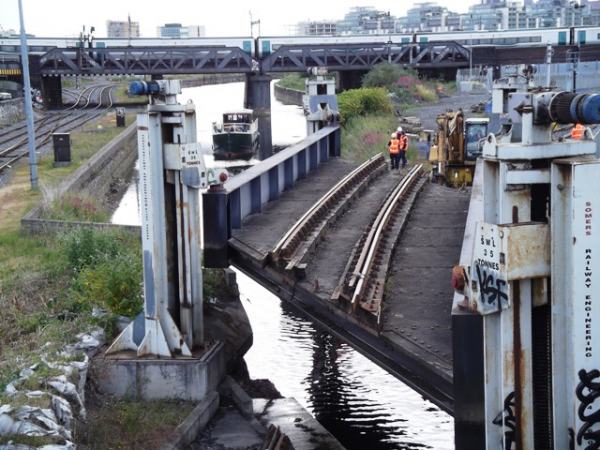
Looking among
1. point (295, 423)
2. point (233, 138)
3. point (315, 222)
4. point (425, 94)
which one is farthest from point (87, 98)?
point (295, 423)

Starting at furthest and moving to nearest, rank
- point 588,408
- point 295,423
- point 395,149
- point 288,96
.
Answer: point 288,96, point 395,149, point 295,423, point 588,408

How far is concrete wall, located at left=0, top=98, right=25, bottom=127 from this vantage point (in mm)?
55975

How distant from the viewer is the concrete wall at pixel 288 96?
97.4 m

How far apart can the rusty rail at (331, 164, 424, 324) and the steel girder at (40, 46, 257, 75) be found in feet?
164

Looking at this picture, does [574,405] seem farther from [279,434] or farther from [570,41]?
[570,41]

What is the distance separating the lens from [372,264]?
13070 millimetres

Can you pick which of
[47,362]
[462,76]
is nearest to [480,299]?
[47,362]

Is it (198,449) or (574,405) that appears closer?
(574,405)

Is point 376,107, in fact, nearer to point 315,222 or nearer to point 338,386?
point 338,386

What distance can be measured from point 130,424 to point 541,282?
5537mm

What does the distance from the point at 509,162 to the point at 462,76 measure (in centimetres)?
7303

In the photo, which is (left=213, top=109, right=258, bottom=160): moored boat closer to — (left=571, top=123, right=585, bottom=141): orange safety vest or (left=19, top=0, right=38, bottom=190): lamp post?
(left=19, top=0, right=38, bottom=190): lamp post

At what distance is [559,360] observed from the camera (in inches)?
277

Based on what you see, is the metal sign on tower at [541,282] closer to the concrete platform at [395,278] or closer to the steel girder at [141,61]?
the concrete platform at [395,278]
